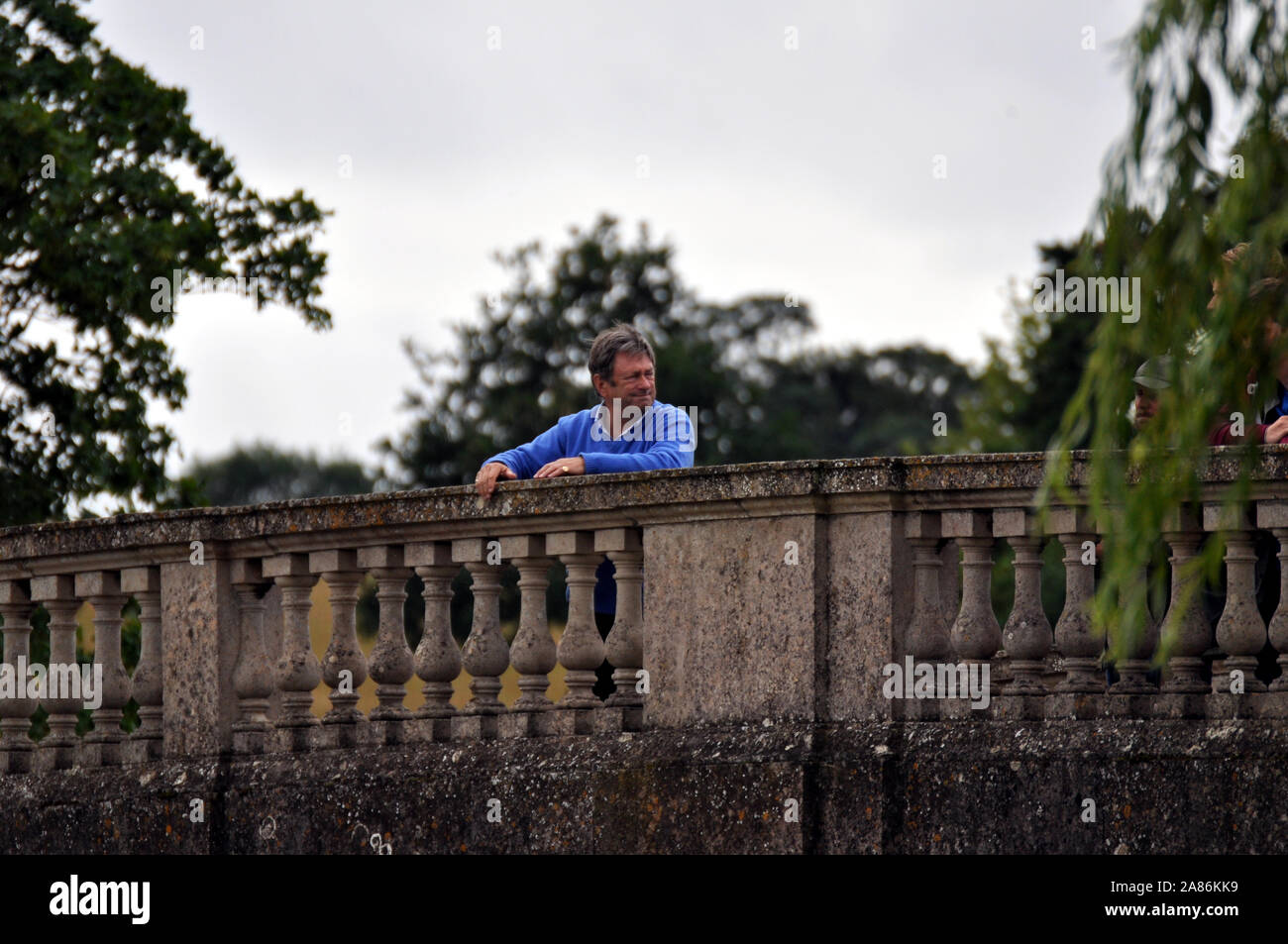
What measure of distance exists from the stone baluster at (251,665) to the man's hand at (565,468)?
4.43ft

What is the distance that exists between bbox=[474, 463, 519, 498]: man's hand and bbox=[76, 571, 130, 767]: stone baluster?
1918mm

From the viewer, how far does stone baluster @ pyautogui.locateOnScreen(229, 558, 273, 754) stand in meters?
7.64

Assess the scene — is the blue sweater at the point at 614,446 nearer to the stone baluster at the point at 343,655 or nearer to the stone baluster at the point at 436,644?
the stone baluster at the point at 436,644

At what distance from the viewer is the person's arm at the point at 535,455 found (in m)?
7.36

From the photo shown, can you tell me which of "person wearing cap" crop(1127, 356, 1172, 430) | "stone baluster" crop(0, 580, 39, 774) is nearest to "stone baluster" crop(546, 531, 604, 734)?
"person wearing cap" crop(1127, 356, 1172, 430)

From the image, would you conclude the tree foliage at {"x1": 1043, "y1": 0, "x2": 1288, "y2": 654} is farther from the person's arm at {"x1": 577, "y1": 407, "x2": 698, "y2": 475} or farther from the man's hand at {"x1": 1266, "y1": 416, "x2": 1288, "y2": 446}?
the person's arm at {"x1": 577, "y1": 407, "x2": 698, "y2": 475}

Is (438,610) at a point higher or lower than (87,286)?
lower

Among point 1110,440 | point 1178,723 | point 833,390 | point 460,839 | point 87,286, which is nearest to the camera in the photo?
point 1110,440

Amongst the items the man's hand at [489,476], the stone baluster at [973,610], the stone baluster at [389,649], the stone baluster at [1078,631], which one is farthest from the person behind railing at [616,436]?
the stone baluster at [1078,631]

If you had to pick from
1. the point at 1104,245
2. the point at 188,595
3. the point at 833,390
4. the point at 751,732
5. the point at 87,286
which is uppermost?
the point at 833,390

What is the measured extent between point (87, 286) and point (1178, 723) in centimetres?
766

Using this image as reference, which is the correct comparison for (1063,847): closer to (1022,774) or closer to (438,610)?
(1022,774)

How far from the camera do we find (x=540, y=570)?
274 inches
